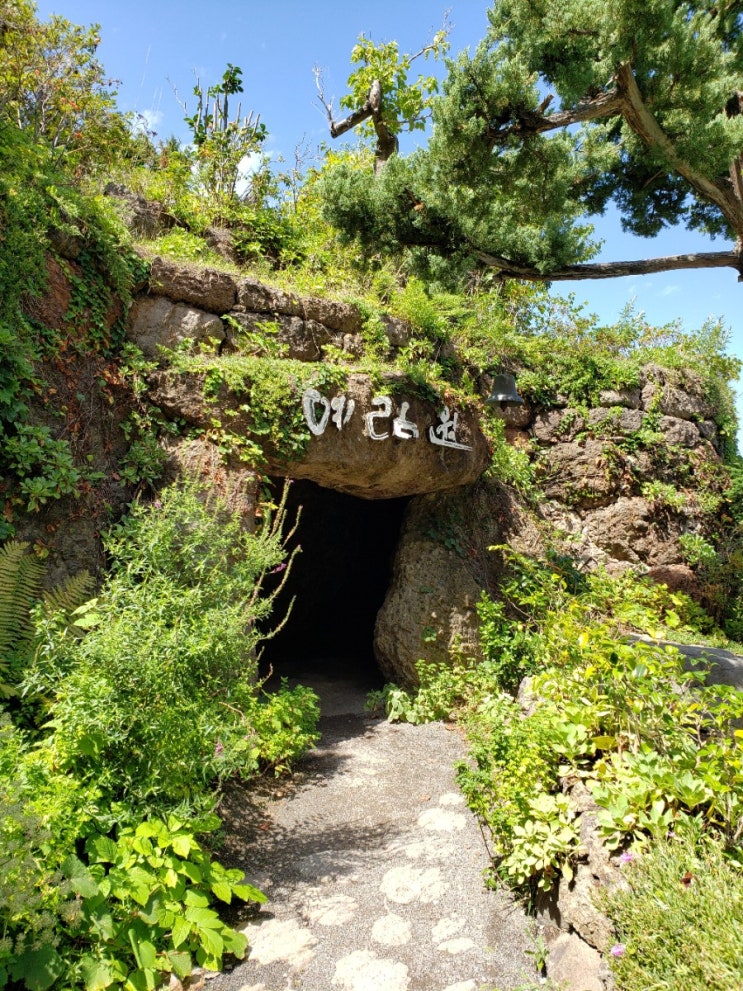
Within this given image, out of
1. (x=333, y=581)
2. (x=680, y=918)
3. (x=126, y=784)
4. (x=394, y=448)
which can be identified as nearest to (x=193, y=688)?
(x=126, y=784)

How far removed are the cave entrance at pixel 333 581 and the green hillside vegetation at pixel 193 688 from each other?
2.68 metres

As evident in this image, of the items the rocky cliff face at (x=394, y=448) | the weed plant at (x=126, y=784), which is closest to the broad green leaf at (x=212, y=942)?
the weed plant at (x=126, y=784)

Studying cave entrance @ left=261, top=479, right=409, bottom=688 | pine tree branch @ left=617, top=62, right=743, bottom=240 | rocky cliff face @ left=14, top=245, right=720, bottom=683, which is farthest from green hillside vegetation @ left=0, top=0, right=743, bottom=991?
cave entrance @ left=261, top=479, right=409, bottom=688

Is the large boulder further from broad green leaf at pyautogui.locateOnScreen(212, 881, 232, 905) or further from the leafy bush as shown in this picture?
broad green leaf at pyautogui.locateOnScreen(212, 881, 232, 905)

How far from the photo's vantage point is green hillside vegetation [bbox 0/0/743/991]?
2516mm

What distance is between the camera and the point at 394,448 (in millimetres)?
6562

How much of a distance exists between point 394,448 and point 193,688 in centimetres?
389

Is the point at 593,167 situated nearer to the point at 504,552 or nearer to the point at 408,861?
the point at 504,552

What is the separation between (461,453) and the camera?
7.19 meters

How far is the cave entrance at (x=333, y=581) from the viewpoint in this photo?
9220 mm

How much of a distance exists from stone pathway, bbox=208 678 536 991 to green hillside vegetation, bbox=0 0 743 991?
0.71ft

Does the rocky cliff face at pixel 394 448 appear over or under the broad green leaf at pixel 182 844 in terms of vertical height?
over

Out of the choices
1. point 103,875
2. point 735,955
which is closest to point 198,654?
point 103,875

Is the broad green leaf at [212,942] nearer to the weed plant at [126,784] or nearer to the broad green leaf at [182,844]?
the weed plant at [126,784]
